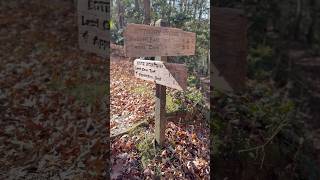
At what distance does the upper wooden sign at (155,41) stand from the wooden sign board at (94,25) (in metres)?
1.61

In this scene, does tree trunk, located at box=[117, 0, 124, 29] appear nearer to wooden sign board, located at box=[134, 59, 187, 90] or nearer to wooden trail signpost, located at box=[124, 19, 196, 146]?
wooden sign board, located at box=[134, 59, 187, 90]

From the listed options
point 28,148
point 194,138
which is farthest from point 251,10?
point 194,138

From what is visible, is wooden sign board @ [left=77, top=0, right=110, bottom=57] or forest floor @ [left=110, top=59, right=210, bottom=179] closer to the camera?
wooden sign board @ [left=77, top=0, right=110, bottom=57]

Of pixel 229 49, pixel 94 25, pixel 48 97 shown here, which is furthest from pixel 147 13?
pixel 229 49

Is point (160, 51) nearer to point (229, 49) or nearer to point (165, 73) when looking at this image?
point (165, 73)

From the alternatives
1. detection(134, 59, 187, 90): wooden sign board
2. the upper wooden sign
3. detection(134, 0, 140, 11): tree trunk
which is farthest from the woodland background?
detection(134, 0, 140, 11): tree trunk

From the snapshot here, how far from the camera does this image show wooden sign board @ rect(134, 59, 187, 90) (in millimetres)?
4891

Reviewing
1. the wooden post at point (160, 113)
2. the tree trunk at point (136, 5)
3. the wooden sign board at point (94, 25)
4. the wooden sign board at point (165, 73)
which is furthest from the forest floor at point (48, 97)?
the tree trunk at point (136, 5)

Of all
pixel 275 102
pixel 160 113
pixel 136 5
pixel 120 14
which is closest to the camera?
pixel 275 102

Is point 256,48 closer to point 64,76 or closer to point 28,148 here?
point 64,76

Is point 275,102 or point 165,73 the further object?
point 165,73

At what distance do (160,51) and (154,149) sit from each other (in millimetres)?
1533

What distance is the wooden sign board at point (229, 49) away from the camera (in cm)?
228

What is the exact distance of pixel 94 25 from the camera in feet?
10.4
